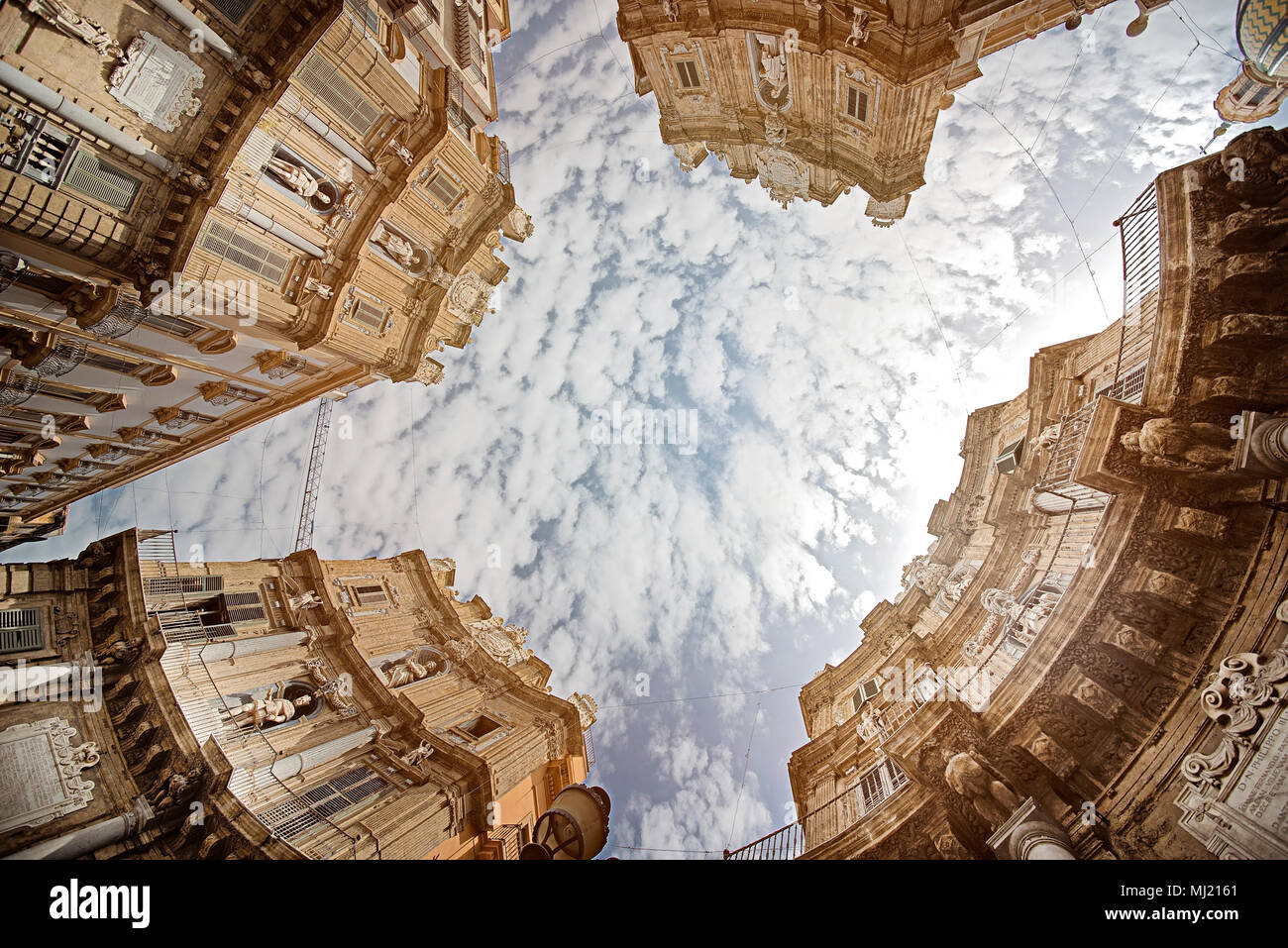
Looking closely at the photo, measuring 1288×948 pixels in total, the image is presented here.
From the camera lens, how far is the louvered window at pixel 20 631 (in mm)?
11570

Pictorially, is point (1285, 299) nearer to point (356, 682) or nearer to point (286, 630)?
point (356, 682)

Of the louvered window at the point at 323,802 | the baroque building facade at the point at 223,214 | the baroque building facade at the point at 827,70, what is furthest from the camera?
the baroque building facade at the point at 827,70

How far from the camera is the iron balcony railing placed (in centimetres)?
1395

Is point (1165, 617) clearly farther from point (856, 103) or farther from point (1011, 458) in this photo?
point (856, 103)

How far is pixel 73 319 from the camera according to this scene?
1342 centimetres

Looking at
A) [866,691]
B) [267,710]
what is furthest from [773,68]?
[267,710]

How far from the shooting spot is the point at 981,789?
1003cm

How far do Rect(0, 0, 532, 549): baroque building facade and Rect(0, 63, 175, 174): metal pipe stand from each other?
0.13 ft

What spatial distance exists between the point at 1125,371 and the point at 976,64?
12102mm

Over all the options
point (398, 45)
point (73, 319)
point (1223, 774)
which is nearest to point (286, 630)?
point (73, 319)

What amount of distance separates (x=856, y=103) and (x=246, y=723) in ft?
101

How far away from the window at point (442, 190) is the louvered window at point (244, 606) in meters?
16.7

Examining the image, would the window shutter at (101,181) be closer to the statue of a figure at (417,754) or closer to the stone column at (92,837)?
the stone column at (92,837)

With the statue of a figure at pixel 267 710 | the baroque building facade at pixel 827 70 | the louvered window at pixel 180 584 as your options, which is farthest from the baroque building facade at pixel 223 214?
the statue of a figure at pixel 267 710
